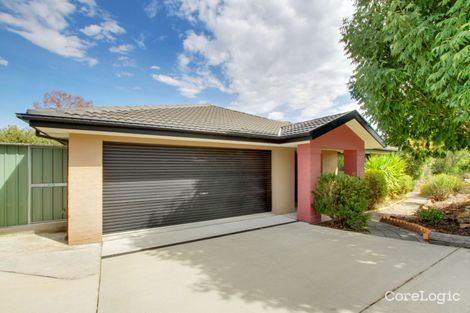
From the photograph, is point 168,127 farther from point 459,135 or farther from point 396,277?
point 459,135

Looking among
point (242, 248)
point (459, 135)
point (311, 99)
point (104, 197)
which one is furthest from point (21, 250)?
point (311, 99)

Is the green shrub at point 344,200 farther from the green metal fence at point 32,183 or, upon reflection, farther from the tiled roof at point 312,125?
the green metal fence at point 32,183

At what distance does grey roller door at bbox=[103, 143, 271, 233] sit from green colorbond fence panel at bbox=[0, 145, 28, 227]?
2.76m

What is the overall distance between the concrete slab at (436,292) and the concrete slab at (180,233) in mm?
4507

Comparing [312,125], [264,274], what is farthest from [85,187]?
[312,125]

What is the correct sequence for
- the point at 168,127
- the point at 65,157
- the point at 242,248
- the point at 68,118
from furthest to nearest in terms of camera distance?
the point at 65,157 → the point at 168,127 → the point at 242,248 → the point at 68,118

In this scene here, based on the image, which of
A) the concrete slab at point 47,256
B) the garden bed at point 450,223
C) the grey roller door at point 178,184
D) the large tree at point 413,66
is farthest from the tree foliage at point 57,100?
the garden bed at point 450,223

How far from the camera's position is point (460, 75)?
392cm

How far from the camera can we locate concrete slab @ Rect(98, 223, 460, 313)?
11.0 ft

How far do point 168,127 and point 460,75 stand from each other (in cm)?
675

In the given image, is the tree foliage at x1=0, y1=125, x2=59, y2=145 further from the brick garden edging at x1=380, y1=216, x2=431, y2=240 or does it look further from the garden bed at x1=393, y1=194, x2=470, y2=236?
the garden bed at x1=393, y1=194, x2=470, y2=236

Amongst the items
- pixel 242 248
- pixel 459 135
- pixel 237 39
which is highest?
pixel 237 39

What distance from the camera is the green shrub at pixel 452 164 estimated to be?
795 inches

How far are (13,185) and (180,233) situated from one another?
17.9 ft
